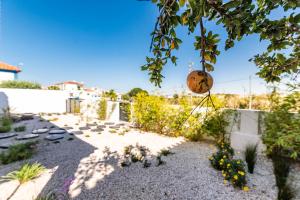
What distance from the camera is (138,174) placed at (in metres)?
→ 2.71

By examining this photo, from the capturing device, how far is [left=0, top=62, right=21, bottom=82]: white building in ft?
53.3

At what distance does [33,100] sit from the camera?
1137cm

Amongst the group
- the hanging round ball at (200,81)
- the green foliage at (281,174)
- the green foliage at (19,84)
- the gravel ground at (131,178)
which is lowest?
the gravel ground at (131,178)

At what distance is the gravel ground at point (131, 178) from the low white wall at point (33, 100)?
997 centimetres

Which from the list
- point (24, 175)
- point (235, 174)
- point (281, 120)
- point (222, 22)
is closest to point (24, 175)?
point (24, 175)

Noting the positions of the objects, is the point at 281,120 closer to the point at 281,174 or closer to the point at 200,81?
the point at 281,174

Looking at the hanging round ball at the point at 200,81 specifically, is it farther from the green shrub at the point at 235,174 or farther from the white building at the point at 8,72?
the white building at the point at 8,72

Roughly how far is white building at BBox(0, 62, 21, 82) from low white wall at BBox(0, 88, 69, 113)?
935 cm

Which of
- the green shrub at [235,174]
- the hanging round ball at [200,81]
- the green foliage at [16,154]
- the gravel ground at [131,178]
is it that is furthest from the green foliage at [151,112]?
the hanging round ball at [200,81]

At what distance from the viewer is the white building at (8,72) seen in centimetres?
1625

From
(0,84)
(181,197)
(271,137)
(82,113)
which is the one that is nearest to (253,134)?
(271,137)

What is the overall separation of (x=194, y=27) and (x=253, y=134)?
4187 mm

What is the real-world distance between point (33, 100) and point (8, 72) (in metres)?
10.4

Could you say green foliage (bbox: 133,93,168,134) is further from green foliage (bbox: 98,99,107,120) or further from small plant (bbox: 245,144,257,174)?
green foliage (bbox: 98,99,107,120)
